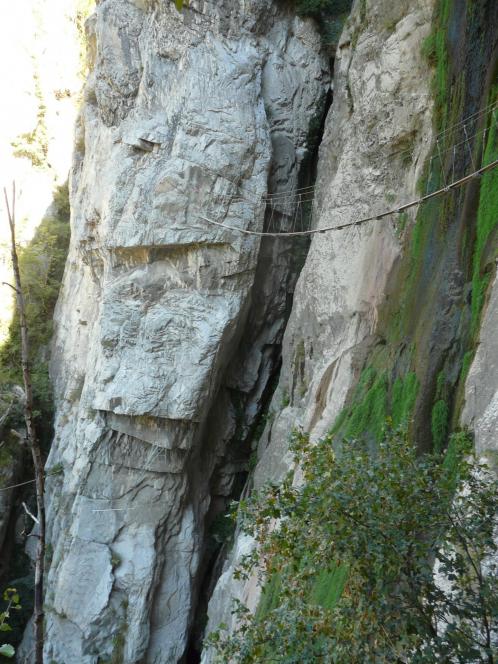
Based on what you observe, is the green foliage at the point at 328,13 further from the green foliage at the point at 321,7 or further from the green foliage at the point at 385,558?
the green foliage at the point at 385,558

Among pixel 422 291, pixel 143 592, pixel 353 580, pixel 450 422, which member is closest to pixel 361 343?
pixel 422 291

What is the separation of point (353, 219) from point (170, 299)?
4527 millimetres

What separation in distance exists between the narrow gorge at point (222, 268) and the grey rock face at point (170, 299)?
0.05 meters

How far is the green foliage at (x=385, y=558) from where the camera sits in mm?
3531

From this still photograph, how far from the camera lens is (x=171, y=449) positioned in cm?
1322

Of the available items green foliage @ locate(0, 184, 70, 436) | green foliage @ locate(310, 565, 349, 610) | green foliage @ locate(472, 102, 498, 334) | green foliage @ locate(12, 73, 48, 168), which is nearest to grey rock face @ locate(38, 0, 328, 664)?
green foliage @ locate(0, 184, 70, 436)

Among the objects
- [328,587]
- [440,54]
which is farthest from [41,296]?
[328,587]

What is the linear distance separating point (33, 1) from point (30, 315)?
1135 centimetres

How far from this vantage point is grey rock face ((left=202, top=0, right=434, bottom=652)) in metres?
9.39

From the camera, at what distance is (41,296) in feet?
62.6

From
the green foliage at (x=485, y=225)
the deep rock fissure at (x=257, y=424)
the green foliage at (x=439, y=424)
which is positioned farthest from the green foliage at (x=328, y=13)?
the green foliage at (x=439, y=424)

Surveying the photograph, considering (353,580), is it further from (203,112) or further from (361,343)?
(203,112)

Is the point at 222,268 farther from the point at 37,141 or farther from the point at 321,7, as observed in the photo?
the point at 37,141

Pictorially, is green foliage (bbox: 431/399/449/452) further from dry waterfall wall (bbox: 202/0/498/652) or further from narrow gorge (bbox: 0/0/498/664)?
narrow gorge (bbox: 0/0/498/664)
